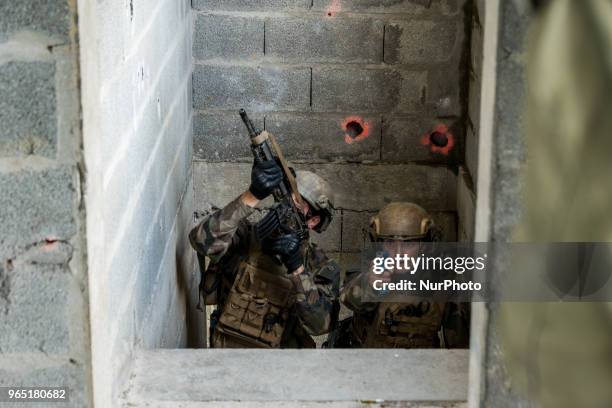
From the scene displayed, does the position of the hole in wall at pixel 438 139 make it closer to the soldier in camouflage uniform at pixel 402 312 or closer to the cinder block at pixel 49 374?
the soldier in camouflage uniform at pixel 402 312

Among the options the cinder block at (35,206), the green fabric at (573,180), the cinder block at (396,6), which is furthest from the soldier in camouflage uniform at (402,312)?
the green fabric at (573,180)

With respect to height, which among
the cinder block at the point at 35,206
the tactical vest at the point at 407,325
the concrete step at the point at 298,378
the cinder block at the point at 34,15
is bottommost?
the tactical vest at the point at 407,325

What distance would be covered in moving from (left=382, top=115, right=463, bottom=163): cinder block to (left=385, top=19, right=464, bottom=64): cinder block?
36 centimetres

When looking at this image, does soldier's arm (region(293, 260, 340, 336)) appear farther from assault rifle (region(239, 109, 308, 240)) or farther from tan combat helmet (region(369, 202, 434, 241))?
tan combat helmet (region(369, 202, 434, 241))

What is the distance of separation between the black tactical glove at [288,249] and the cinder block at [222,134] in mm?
1149

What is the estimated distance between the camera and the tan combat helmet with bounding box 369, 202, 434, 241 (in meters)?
4.09

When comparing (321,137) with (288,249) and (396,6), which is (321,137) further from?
(288,249)

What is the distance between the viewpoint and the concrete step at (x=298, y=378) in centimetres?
215

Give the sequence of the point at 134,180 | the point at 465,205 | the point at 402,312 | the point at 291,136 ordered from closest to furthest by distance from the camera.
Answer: the point at 134,180 < the point at 402,312 < the point at 465,205 < the point at 291,136

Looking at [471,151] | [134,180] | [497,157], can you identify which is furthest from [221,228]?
[497,157]

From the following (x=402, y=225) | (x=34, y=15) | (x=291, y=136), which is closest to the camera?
(x=34, y=15)

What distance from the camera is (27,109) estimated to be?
64.2 inches

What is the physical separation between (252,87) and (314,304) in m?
1.58

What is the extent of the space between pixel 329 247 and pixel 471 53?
1.49 meters
